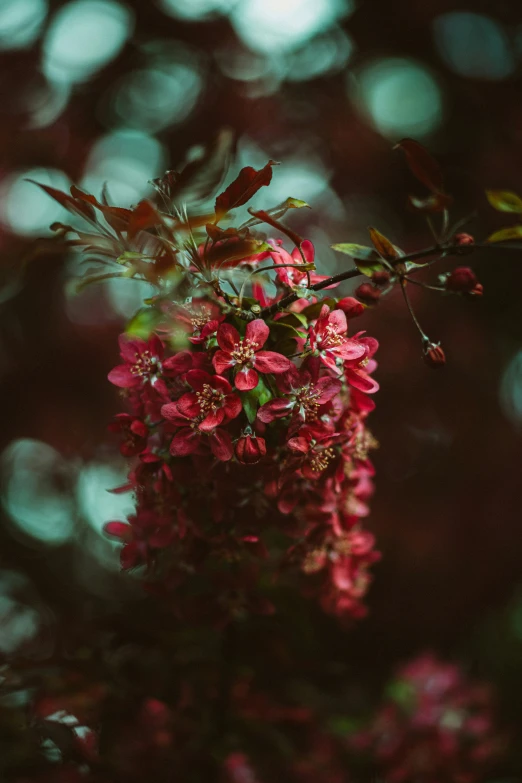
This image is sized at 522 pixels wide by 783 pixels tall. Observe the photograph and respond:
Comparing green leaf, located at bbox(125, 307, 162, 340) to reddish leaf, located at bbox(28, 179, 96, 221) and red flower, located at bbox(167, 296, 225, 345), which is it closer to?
red flower, located at bbox(167, 296, 225, 345)

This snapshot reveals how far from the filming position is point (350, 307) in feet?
2.81

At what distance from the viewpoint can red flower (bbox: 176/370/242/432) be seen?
0.78 meters

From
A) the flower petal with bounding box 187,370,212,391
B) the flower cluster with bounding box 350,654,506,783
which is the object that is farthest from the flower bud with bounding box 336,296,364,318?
the flower cluster with bounding box 350,654,506,783

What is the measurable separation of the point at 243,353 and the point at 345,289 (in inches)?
70.9

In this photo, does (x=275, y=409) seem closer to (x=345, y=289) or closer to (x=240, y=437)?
(x=240, y=437)

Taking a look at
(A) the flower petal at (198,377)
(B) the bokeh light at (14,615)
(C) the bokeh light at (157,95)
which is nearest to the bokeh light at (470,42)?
(C) the bokeh light at (157,95)

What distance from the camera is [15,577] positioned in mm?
2252

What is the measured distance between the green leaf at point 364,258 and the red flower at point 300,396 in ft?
0.52

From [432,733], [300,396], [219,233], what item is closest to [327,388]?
[300,396]

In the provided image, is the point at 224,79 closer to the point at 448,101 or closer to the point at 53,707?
the point at 448,101

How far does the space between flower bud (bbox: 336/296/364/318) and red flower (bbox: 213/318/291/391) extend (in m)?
0.15

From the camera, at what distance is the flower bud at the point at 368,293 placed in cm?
81

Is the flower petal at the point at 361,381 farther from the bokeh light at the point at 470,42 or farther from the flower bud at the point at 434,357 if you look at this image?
the bokeh light at the point at 470,42

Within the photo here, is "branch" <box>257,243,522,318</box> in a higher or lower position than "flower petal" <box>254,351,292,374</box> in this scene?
higher
